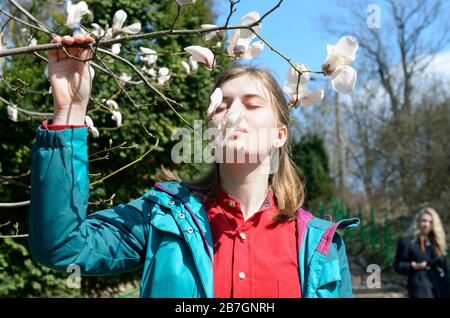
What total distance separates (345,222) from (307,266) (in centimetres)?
19

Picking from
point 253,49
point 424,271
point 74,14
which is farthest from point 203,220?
point 424,271

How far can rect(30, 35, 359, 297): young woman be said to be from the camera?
4.00 ft

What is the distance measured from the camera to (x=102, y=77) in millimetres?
3900

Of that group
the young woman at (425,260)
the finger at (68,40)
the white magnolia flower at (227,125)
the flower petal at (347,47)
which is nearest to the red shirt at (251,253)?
the white magnolia flower at (227,125)

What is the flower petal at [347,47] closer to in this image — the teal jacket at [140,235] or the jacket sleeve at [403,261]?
the teal jacket at [140,235]

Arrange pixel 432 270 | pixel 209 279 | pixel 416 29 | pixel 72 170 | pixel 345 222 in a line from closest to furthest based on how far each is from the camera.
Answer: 1. pixel 72 170
2. pixel 209 279
3. pixel 345 222
4. pixel 432 270
5. pixel 416 29

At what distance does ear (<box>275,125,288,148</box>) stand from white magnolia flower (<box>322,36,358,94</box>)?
309 mm

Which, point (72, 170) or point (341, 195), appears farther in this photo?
point (341, 195)

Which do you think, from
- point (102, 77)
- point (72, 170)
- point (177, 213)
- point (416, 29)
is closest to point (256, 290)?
point (177, 213)

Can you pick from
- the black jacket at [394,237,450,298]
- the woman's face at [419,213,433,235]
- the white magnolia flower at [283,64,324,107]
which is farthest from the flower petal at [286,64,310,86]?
the woman's face at [419,213,433,235]

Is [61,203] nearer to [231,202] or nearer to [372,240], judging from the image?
[231,202]

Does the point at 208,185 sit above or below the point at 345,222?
above

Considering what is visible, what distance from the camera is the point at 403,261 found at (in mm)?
5133

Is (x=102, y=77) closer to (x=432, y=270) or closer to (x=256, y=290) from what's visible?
(x=256, y=290)
